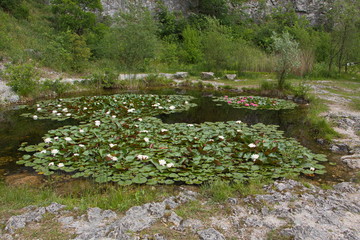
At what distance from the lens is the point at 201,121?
6.84m

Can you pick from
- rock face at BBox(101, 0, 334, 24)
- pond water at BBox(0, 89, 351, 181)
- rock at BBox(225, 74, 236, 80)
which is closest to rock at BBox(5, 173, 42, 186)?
pond water at BBox(0, 89, 351, 181)

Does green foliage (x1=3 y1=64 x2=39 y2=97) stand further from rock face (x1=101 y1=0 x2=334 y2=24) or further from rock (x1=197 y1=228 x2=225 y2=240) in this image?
rock face (x1=101 y1=0 x2=334 y2=24)

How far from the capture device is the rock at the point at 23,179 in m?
3.62

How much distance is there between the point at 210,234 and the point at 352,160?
11.4 feet

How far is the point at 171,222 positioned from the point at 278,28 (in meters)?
25.7

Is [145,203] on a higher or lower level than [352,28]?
lower

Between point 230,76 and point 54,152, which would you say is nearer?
point 54,152

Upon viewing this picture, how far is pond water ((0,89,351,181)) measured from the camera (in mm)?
4311

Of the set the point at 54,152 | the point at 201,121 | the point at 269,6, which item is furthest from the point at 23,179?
the point at 269,6

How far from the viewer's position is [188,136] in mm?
5078

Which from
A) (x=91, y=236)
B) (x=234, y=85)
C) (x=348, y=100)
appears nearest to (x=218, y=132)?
(x=91, y=236)

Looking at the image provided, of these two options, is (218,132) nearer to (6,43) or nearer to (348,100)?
(348,100)

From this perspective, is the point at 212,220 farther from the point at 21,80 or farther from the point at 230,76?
the point at 230,76

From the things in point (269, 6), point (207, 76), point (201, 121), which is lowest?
point (201, 121)
